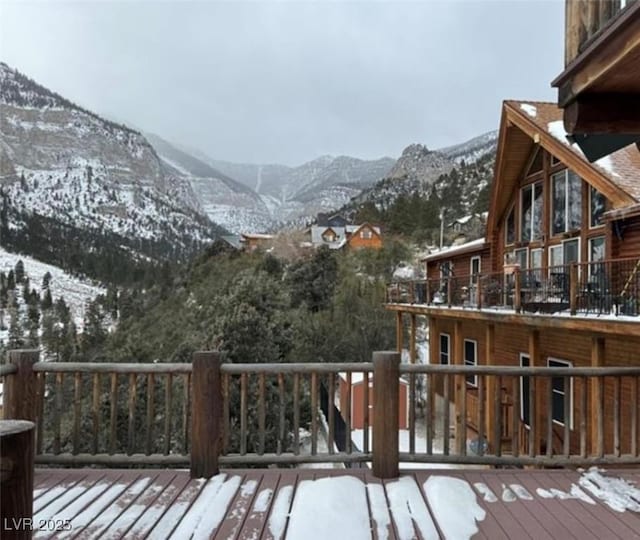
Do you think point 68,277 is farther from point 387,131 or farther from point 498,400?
point 387,131

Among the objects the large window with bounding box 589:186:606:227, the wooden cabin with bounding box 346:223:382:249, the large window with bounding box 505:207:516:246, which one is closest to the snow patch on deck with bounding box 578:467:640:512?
the large window with bounding box 589:186:606:227

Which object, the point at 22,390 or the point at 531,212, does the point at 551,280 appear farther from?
the point at 22,390

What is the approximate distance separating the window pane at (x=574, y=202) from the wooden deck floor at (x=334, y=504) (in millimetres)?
7192

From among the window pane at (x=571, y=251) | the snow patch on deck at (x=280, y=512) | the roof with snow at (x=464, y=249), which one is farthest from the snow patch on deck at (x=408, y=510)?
the roof with snow at (x=464, y=249)

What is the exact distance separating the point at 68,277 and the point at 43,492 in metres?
35.1

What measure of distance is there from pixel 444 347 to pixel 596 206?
715 cm

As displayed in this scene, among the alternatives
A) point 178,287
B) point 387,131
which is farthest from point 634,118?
point 387,131

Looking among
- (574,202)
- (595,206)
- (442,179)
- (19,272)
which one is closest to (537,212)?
(574,202)

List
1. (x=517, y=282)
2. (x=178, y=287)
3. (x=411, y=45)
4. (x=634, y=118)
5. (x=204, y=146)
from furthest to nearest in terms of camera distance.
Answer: (x=204, y=146) < (x=178, y=287) < (x=411, y=45) < (x=517, y=282) < (x=634, y=118)

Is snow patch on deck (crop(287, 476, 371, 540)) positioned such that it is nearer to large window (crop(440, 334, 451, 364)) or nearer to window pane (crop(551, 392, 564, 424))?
window pane (crop(551, 392, 564, 424))

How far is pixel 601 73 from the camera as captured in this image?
6.37 ft

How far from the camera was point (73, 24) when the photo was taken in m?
14.2

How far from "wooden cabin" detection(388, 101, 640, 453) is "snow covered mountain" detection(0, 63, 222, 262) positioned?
43294 mm

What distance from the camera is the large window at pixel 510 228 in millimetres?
11586
